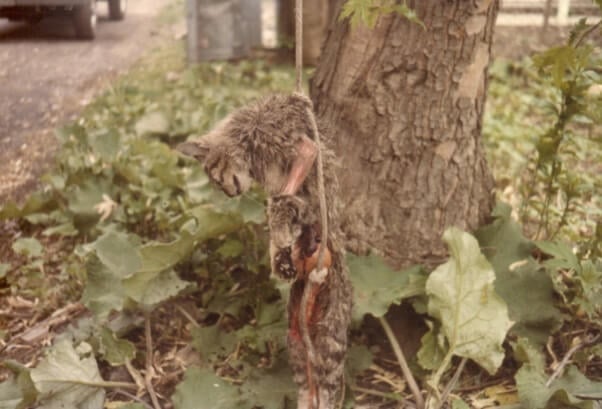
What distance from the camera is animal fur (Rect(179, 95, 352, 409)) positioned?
1450 mm

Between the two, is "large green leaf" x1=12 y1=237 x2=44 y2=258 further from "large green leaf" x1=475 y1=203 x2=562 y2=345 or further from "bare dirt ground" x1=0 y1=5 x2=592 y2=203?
"large green leaf" x1=475 y1=203 x2=562 y2=345

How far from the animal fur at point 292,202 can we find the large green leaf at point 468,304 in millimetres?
344

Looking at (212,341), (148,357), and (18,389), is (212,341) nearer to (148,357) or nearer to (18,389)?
(148,357)

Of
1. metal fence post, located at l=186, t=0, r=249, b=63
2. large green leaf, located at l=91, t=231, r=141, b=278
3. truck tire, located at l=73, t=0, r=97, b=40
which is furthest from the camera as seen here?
metal fence post, located at l=186, t=0, r=249, b=63

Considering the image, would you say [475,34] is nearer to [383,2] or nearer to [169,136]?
[383,2]

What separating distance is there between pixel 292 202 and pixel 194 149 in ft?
0.85

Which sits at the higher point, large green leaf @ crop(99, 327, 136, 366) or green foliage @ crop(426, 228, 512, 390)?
green foliage @ crop(426, 228, 512, 390)

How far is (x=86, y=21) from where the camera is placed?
3934mm

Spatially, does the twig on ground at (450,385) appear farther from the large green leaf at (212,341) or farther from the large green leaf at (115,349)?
the large green leaf at (115,349)

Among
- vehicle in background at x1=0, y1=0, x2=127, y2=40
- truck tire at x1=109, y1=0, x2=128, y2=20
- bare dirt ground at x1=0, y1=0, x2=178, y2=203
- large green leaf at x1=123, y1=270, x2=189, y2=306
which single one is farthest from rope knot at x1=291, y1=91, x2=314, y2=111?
truck tire at x1=109, y1=0, x2=128, y2=20

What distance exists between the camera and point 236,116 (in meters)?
1.59

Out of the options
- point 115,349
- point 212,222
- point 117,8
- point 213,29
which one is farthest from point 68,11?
point 115,349

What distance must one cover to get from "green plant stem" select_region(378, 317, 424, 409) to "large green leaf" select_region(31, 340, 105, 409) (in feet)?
2.91

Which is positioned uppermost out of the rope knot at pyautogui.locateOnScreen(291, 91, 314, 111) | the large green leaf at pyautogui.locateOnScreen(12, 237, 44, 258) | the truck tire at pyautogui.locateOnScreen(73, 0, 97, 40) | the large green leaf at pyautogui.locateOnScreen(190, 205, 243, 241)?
Result: the truck tire at pyautogui.locateOnScreen(73, 0, 97, 40)
